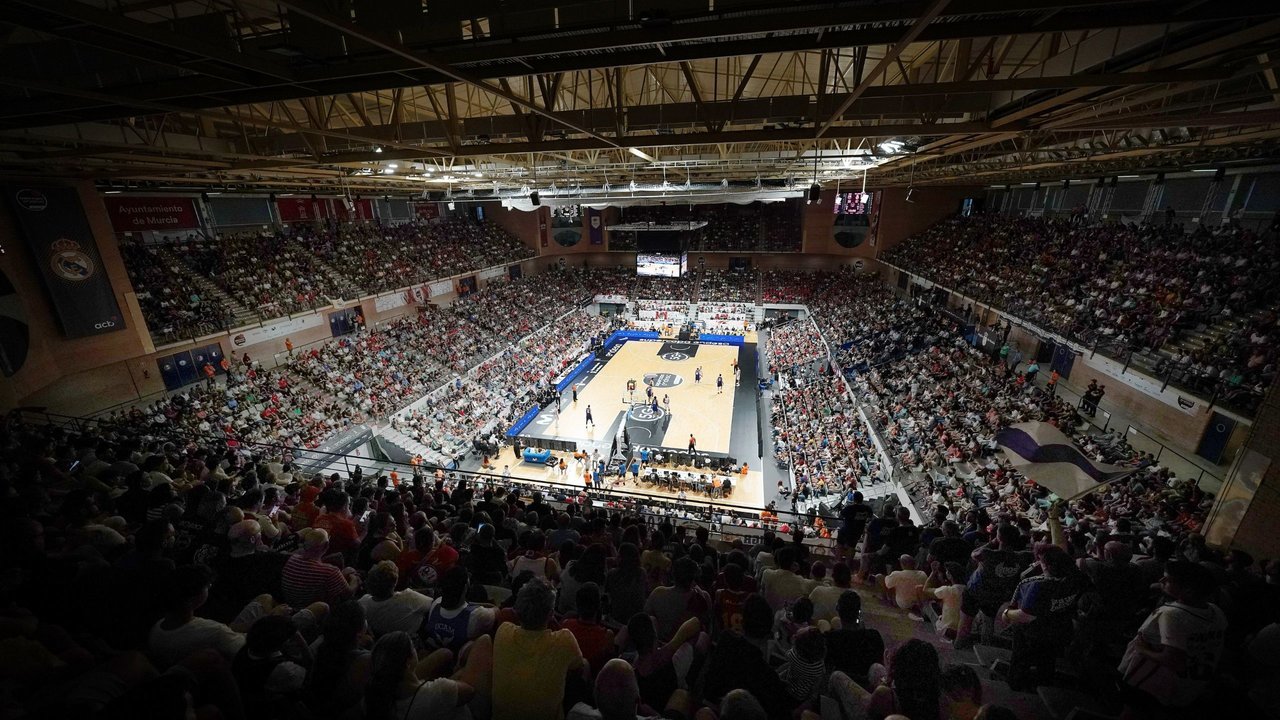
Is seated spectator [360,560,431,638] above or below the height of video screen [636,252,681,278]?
above

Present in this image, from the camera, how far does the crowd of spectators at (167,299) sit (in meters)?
16.6

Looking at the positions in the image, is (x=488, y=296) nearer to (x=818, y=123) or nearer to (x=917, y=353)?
(x=917, y=353)

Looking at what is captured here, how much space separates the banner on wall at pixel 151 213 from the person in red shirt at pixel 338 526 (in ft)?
67.8

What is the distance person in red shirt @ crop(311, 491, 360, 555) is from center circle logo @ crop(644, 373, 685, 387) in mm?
22385

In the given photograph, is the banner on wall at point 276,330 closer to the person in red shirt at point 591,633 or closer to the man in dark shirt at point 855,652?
the person in red shirt at point 591,633

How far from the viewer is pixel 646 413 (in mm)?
23344

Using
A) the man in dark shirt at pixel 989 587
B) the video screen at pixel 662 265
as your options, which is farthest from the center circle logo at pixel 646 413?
the man in dark shirt at pixel 989 587

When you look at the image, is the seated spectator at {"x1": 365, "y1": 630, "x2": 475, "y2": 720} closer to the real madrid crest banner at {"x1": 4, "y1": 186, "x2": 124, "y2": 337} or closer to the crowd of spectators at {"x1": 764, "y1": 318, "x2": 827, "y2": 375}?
the real madrid crest banner at {"x1": 4, "y1": 186, "x2": 124, "y2": 337}

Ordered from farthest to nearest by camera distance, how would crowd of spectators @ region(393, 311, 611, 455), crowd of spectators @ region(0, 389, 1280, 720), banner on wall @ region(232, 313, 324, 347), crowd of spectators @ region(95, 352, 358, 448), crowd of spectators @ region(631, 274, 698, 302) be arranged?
crowd of spectators @ region(631, 274, 698, 302) → crowd of spectators @ region(393, 311, 611, 455) → banner on wall @ region(232, 313, 324, 347) → crowd of spectators @ region(95, 352, 358, 448) → crowd of spectators @ region(0, 389, 1280, 720)

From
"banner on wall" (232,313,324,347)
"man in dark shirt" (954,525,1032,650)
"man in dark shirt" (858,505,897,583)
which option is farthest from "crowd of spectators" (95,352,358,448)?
"man in dark shirt" (954,525,1032,650)

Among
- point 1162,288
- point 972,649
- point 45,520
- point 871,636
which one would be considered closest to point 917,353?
point 1162,288

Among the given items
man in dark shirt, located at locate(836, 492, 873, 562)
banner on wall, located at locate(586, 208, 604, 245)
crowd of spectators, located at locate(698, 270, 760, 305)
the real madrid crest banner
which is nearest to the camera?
man in dark shirt, located at locate(836, 492, 873, 562)

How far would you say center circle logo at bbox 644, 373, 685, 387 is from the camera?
90.9 feet

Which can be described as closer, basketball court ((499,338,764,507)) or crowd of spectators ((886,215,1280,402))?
crowd of spectators ((886,215,1280,402))
